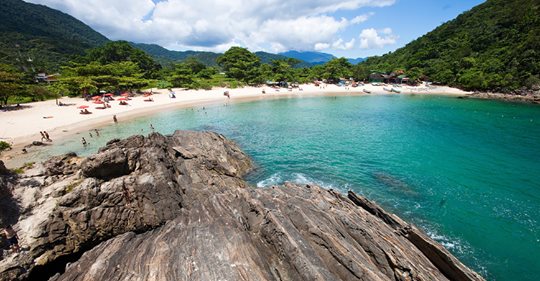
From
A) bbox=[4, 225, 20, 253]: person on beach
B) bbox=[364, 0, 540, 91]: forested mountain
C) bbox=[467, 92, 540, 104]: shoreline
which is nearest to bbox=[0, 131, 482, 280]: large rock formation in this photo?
bbox=[4, 225, 20, 253]: person on beach

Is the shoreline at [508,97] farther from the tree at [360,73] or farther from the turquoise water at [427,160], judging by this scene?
A: the tree at [360,73]

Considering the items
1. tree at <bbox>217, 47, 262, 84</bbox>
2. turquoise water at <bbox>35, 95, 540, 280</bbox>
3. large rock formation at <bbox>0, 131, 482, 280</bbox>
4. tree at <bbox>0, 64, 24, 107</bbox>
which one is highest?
tree at <bbox>217, 47, 262, 84</bbox>

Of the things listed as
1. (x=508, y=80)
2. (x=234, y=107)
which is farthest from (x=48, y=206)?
(x=508, y=80)

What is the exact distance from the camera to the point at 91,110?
43.2m

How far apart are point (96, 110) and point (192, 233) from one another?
4690cm

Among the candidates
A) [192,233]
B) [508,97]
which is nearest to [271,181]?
[192,233]

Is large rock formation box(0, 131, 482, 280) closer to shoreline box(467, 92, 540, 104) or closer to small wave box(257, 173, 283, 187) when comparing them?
small wave box(257, 173, 283, 187)

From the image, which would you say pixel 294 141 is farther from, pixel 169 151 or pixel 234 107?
pixel 234 107

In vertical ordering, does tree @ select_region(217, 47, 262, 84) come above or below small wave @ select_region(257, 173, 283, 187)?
above

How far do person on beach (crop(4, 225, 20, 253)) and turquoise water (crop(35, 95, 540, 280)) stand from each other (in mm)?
13237

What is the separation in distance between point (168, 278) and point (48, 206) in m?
7.52

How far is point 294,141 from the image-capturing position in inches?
1183

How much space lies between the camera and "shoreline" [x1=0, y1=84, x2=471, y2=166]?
30.2 metres

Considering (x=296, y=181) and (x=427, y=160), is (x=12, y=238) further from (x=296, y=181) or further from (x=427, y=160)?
(x=427, y=160)
